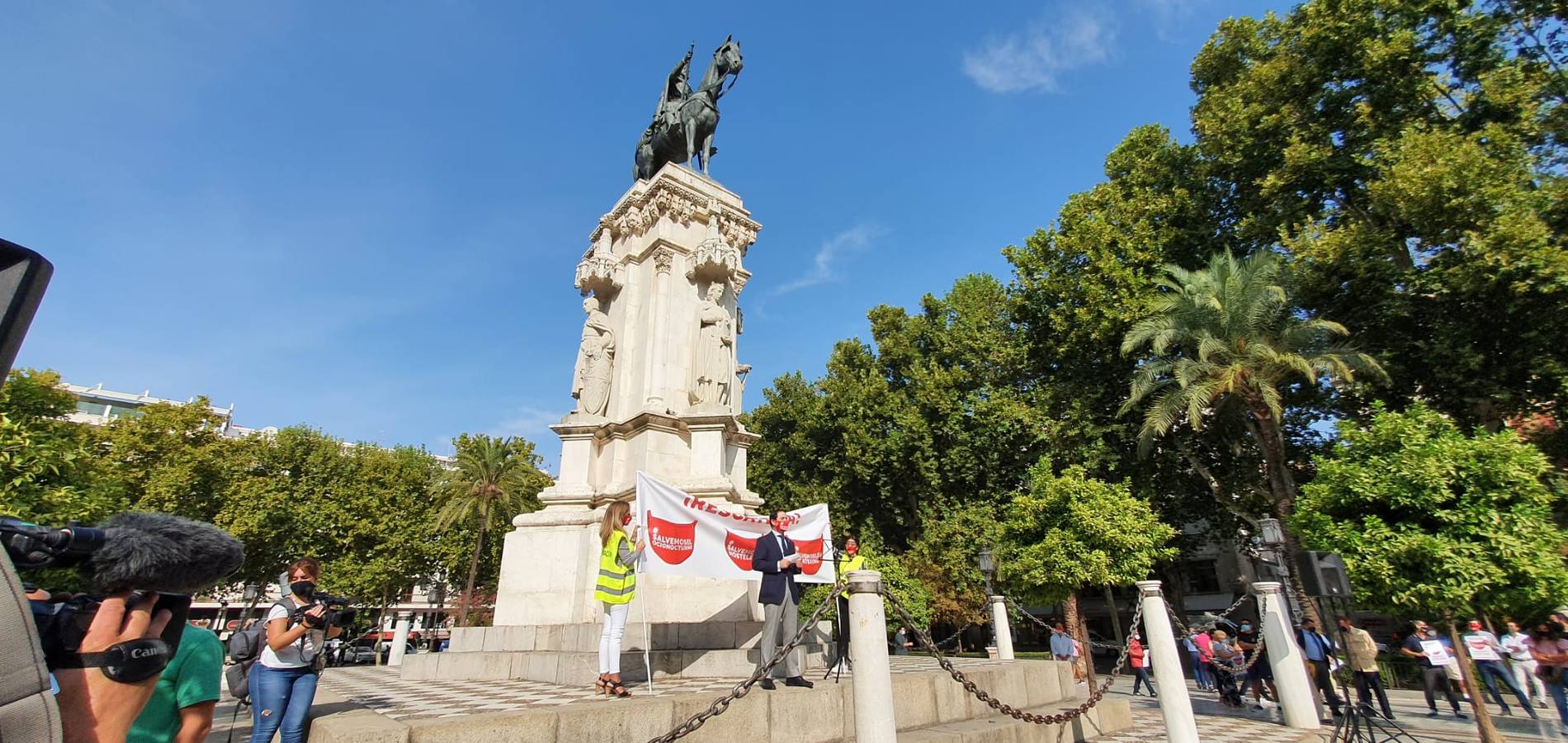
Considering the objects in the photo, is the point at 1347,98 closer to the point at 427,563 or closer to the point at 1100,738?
the point at 1100,738

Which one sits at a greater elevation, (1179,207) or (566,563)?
(1179,207)

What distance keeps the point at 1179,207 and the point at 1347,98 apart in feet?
14.4

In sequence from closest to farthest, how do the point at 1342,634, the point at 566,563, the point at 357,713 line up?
the point at 357,713
the point at 566,563
the point at 1342,634

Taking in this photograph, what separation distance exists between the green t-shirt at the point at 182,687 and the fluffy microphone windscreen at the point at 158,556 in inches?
17.9

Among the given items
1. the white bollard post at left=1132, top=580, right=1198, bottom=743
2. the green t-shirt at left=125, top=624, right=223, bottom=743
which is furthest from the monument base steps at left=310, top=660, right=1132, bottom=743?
the green t-shirt at left=125, top=624, right=223, bottom=743

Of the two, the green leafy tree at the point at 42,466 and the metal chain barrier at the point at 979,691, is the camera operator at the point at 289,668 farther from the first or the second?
the green leafy tree at the point at 42,466

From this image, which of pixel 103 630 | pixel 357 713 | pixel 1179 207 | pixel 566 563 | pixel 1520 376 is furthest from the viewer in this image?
pixel 1179 207

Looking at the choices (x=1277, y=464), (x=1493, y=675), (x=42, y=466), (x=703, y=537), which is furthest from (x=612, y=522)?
(x=1277, y=464)

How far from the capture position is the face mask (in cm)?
459

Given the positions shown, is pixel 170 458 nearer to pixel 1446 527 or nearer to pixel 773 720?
pixel 773 720

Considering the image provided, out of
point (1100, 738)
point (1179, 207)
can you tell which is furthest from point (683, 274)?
point (1179, 207)

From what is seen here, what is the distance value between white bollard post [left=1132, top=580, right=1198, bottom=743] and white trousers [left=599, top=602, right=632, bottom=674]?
197 inches

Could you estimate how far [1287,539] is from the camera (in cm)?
1834

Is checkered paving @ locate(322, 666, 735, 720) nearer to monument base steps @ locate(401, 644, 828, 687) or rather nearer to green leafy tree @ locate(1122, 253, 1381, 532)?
monument base steps @ locate(401, 644, 828, 687)
